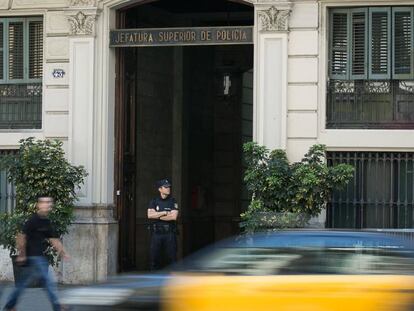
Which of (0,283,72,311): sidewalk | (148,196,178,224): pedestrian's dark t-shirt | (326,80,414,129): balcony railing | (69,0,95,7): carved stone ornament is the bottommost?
(0,283,72,311): sidewalk

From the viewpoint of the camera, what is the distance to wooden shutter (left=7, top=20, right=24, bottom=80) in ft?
57.8

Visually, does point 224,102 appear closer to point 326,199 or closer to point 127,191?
point 127,191

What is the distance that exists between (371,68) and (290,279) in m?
8.54

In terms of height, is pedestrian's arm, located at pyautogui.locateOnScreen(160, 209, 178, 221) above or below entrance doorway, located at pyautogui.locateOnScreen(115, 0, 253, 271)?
below

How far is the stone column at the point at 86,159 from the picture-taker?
1661 cm

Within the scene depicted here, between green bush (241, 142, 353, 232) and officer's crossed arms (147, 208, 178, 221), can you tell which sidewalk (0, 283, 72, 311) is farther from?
green bush (241, 142, 353, 232)

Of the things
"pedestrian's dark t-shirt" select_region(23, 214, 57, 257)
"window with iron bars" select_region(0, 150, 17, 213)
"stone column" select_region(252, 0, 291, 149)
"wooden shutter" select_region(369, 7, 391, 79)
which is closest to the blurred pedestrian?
"pedestrian's dark t-shirt" select_region(23, 214, 57, 257)

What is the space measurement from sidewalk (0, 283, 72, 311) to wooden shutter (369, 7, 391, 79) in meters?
6.50

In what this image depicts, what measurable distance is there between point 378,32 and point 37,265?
729 centimetres

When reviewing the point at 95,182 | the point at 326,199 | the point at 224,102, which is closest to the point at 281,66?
the point at 326,199

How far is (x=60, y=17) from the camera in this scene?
17.1 metres

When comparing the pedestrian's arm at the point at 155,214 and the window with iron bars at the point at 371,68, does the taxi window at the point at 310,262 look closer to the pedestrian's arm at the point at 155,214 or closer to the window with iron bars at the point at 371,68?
the pedestrian's arm at the point at 155,214

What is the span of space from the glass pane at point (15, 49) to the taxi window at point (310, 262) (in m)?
10.1

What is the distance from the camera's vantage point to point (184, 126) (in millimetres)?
21531
